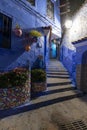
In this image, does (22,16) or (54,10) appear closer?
(22,16)

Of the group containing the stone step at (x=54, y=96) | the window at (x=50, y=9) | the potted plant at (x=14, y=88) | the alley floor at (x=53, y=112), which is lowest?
the alley floor at (x=53, y=112)

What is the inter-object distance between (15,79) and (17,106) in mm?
1085

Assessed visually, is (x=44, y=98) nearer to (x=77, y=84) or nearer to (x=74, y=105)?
(x=74, y=105)

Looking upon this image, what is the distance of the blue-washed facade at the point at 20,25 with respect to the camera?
7.36 metres

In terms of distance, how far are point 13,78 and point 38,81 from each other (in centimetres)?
193

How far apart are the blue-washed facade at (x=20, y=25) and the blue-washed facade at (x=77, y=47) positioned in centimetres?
240

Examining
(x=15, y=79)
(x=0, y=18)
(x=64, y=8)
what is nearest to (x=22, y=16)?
(x=0, y=18)

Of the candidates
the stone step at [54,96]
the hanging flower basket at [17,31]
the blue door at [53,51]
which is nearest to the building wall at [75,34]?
the stone step at [54,96]

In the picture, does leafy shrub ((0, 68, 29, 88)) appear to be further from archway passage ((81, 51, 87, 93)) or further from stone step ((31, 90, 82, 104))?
archway passage ((81, 51, 87, 93))

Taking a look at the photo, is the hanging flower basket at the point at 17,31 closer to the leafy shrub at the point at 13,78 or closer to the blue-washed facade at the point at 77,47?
the leafy shrub at the point at 13,78

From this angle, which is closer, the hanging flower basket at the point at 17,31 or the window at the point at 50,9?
the hanging flower basket at the point at 17,31

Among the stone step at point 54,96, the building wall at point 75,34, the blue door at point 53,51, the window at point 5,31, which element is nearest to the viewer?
the stone step at point 54,96

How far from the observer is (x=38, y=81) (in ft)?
25.8

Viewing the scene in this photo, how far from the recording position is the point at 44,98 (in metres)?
7.30
